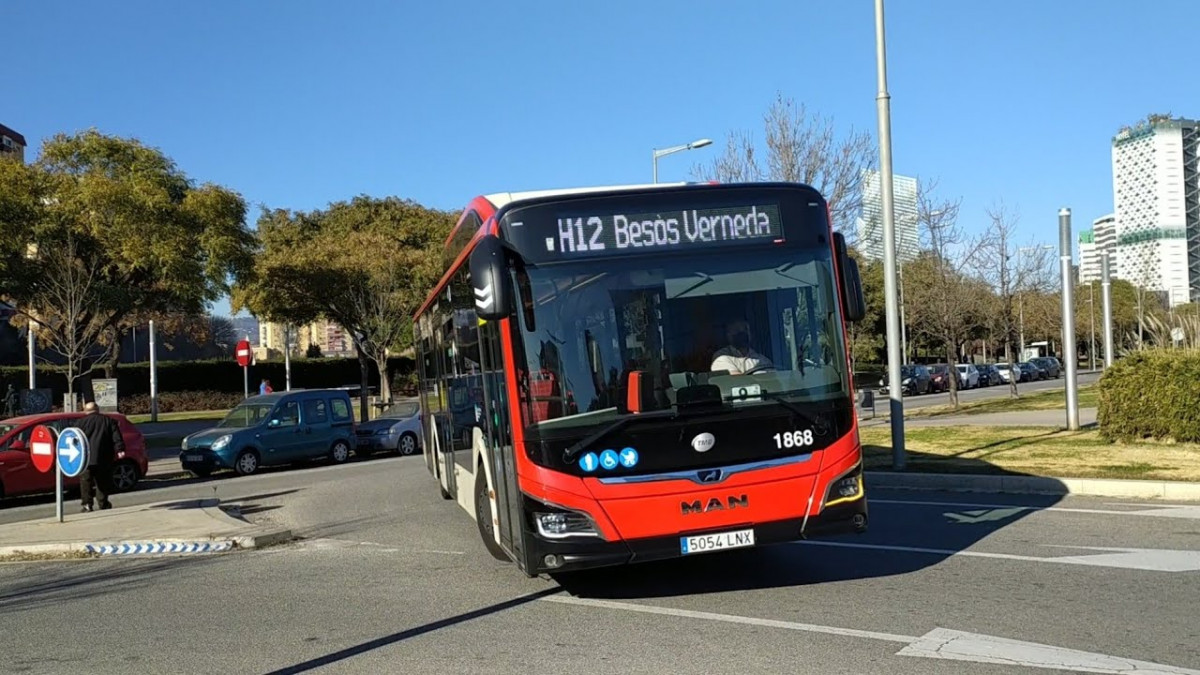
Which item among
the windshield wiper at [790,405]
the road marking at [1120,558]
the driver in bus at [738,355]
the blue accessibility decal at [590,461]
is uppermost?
the driver in bus at [738,355]

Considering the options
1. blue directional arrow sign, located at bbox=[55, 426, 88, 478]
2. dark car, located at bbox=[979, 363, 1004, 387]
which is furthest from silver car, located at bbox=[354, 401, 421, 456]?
dark car, located at bbox=[979, 363, 1004, 387]

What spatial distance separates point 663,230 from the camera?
731 centimetres

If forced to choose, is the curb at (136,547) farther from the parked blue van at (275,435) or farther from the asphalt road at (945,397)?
the asphalt road at (945,397)

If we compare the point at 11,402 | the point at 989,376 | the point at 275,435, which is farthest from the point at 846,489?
the point at 989,376

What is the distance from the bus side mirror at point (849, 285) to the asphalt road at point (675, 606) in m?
2.04

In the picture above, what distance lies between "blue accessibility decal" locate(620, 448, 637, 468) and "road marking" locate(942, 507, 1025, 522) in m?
5.26

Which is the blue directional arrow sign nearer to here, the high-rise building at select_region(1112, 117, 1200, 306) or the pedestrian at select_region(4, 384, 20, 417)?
the pedestrian at select_region(4, 384, 20, 417)

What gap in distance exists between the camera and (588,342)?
→ 6.96m

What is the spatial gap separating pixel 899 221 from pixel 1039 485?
19899mm

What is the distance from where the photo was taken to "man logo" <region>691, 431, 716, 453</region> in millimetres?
6930

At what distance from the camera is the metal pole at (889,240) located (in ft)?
47.2

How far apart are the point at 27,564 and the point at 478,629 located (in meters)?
6.62

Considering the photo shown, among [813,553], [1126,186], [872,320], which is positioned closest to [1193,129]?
[1126,186]

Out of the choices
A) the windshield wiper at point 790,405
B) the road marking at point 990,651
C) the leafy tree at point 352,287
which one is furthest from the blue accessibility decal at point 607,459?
the leafy tree at point 352,287
